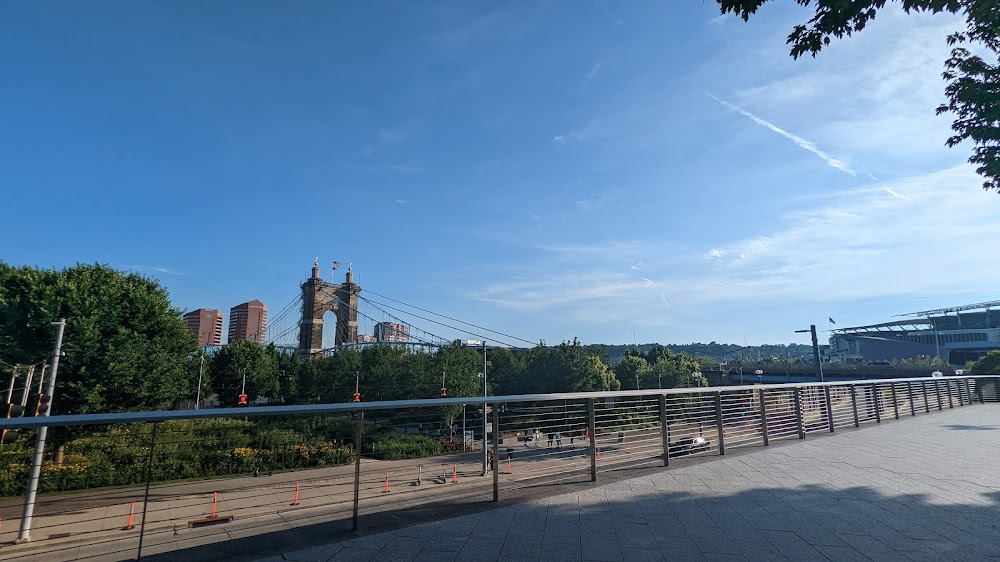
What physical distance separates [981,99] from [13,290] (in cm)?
3614

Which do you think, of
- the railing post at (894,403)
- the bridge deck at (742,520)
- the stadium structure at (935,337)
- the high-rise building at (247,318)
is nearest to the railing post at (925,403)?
the railing post at (894,403)

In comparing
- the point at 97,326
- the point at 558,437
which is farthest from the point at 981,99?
the point at 97,326

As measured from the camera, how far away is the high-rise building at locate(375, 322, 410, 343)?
342 feet

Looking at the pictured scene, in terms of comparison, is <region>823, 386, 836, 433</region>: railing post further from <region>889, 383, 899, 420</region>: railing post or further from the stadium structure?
the stadium structure

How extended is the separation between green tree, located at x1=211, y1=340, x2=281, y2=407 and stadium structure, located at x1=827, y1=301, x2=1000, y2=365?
102961mm

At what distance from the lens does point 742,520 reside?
355 cm

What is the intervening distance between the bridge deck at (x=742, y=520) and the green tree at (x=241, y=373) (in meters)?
50.8

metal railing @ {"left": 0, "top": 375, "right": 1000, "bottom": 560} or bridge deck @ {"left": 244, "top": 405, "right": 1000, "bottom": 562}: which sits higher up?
metal railing @ {"left": 0, "top": 375, "right": 1000, "bottom": 560}

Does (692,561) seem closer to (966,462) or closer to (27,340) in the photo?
(966,462)

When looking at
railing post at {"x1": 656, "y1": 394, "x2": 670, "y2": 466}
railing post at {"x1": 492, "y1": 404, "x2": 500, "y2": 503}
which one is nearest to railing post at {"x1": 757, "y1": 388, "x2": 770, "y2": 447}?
railing post at {"x1": 656, "y1": 394, "x2": 670, "y2": 466}

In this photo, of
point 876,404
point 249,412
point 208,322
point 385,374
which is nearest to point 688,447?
point 249,412

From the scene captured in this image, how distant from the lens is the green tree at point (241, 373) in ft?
158

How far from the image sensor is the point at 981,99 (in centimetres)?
611

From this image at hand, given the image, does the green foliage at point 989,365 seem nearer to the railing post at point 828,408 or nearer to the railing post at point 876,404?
the railing post at point 876,404
